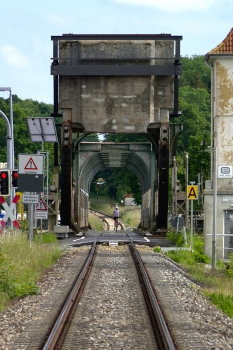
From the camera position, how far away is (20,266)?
1254 centimetres

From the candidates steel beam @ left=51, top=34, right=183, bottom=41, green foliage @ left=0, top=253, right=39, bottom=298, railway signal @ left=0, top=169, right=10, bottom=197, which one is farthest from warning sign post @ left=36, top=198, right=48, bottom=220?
steel beam @ left=51, top=34, right=183, bottom=41

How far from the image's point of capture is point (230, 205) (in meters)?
19.3

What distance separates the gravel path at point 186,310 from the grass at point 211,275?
9.9 inches

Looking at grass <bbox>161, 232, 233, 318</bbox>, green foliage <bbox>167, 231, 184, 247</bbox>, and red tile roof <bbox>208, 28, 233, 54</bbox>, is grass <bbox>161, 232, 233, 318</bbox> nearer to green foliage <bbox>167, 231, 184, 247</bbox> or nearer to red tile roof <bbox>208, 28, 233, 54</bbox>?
green foliage <bbox>167, 231, 184, 247</bbox>

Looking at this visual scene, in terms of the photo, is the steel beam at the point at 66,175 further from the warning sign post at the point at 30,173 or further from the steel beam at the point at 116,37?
the warning sign post at the point at 30,173

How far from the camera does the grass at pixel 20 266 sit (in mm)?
10484

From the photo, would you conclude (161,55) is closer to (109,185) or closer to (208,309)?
(208,309)

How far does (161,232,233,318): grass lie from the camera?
10.5 m

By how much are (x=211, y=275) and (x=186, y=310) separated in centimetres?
585

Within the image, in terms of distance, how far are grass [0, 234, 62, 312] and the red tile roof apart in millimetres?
11049

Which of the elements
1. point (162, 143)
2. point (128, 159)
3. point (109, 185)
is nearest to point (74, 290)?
point (162, 143)

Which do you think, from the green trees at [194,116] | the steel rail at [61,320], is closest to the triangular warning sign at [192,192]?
the steel rail at [61,320]

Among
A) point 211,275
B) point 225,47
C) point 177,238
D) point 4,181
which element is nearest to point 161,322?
point 211,275

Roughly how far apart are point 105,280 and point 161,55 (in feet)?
66.8
